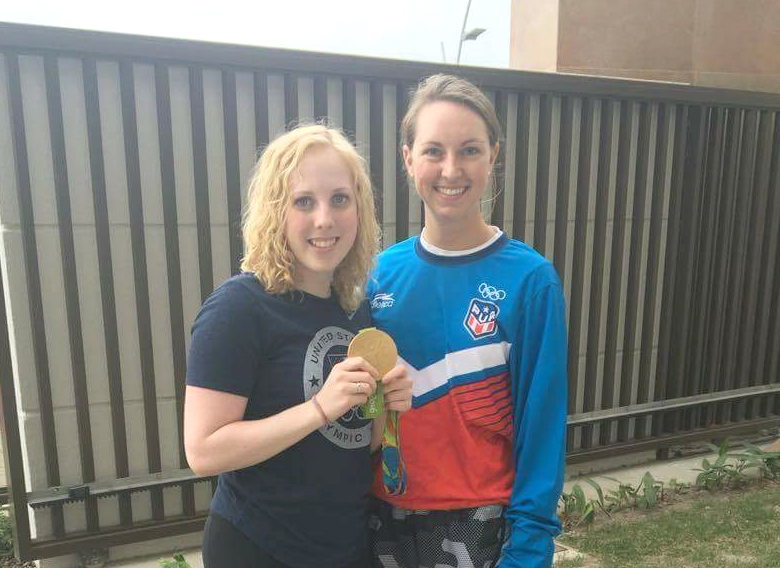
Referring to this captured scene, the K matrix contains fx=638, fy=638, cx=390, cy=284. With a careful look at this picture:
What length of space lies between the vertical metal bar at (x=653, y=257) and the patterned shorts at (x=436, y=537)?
3.68m

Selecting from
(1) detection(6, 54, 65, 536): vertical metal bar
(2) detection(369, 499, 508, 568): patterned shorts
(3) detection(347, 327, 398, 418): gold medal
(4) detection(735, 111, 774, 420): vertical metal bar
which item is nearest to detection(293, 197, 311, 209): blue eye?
(3) detection(347, 327, 398, 418): gold medal

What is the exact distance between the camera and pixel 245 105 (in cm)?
355

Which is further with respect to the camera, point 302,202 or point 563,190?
point 563,190

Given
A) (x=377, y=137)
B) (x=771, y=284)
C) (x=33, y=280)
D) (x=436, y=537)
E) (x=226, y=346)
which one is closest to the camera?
(x=226, y=346)

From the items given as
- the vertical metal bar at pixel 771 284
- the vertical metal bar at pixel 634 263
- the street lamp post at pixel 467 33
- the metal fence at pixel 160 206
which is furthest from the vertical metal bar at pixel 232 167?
the street lamp post at pixel 467 33

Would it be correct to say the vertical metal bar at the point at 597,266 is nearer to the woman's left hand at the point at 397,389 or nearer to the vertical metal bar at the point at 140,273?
the vertical metal bar at the point at 140,273

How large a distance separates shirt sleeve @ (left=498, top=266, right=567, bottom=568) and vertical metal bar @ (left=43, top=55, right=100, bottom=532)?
2.61 metres

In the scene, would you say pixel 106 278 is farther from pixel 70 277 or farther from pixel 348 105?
pixel 348 105

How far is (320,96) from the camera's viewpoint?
144 inches

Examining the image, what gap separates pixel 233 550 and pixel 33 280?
2.36 metres

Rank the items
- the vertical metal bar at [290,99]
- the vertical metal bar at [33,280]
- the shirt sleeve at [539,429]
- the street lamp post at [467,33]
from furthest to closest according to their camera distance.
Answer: the street lamp post at [467,33], the vertical metal bar at [290,99], the vertical metal bar at [33,280], the shirt sleeve at [539,429]

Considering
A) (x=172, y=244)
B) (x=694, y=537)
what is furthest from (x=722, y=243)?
(x=172, y=244)

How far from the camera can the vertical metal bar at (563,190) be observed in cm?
436

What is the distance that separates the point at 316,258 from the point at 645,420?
14.2 ft
